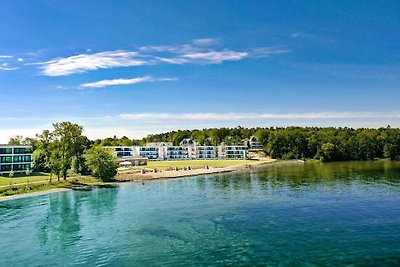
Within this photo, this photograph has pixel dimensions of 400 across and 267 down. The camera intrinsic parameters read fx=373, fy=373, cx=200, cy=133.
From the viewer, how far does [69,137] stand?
10206cm

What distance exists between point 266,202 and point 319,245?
26234 millimetres

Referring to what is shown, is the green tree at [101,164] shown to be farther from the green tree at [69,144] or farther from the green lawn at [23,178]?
the green lawn at [23,178]

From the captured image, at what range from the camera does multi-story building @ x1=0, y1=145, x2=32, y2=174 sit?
349 feet

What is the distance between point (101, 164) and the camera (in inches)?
4107

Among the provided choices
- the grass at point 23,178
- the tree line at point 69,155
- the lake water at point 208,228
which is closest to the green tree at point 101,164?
the tree line at point 69,155

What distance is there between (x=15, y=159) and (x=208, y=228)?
82.8 metres

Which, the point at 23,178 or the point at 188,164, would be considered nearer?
the point at 23,178

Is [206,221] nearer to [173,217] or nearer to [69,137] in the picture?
[173,217]

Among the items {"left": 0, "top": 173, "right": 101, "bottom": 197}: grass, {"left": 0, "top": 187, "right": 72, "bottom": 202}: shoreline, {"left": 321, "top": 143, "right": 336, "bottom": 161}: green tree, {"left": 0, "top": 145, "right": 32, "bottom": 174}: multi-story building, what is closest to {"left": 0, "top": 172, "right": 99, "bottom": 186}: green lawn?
{"left": 0, "top": 173, "right": 101, "bottom": 197}: grass

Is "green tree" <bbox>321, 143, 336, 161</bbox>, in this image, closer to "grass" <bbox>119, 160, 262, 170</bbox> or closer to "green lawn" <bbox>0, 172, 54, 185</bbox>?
"grass" <bbox>119, 160, 262, 170</bbox>

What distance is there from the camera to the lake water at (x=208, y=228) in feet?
117

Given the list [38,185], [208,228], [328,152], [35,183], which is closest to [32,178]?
[35,183]

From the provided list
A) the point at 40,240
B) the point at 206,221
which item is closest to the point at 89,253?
the point at 40,240

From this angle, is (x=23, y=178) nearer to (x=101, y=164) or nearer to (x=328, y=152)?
(x=101, y=164)
